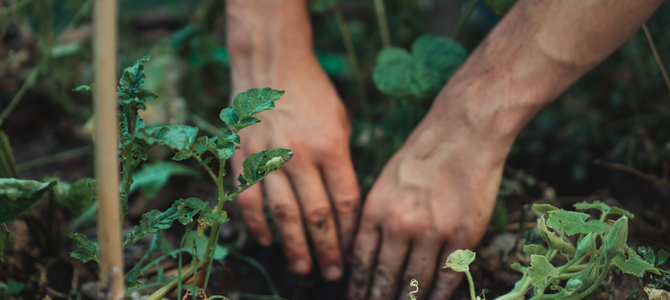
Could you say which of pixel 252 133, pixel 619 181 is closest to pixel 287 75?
pixel 252 133

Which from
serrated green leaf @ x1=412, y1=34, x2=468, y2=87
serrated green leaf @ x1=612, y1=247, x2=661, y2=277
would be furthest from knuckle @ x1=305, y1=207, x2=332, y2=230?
serrated green leaf @ x1=612, y1=247, x2=661, y2=277

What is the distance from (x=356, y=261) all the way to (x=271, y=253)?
1.12ft

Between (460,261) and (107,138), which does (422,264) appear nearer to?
(460,261)

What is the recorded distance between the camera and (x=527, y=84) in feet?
2.46

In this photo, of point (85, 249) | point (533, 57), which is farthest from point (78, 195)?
point (533, 57)

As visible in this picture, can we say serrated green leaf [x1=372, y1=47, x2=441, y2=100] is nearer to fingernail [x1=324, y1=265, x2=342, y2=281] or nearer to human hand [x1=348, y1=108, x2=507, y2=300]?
human hand [x1=348, y1=108, x2=507, y2=300]

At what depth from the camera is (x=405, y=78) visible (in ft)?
3.17

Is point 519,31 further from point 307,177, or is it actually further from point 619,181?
point 619,181

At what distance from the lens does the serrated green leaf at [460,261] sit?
1.79ft

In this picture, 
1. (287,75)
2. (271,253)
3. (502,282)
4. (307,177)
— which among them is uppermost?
(287,75)

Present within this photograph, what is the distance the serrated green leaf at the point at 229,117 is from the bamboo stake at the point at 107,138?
235mm

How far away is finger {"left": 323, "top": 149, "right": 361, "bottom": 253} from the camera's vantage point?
2.99 feet

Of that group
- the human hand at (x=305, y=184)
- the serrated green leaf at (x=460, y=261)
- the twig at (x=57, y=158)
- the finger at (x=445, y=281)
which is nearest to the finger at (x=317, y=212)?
the human hand at (x=305, y=184)

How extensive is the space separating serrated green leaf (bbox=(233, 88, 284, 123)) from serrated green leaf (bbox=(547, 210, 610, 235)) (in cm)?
43
